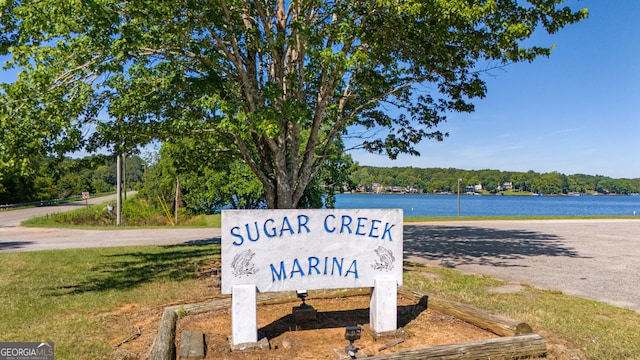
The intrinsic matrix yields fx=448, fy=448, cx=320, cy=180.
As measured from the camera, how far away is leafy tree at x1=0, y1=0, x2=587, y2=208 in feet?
21.2

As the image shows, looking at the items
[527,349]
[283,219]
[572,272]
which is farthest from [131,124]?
[572,272]

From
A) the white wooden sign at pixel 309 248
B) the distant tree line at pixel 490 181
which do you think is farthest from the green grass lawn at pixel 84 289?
the distant tree line at pixel 490 181

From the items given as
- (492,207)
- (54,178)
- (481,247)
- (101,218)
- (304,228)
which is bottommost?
(492,207)

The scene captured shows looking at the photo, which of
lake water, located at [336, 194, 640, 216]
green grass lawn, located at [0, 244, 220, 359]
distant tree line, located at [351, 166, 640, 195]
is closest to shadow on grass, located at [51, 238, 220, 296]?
green grass lawn, located at [0, 244, 220, 359]

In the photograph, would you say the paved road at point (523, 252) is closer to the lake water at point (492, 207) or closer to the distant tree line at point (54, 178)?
the distant tree line at point (54, 178)

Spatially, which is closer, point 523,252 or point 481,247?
point 523,252

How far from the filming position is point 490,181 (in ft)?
477

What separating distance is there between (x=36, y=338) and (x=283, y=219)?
10.4 feet

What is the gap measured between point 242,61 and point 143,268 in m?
5.15

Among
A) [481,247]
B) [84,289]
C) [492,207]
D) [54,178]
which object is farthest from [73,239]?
[492,207]

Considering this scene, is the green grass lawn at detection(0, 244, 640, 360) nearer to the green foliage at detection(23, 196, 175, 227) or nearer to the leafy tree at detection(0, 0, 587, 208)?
the leafy tree at detection(0, 0, 587, 208)

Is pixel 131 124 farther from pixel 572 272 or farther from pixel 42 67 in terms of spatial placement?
pixel 572 272

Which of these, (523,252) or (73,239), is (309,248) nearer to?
(523,252)

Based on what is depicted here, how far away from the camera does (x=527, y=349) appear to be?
4.36 m
